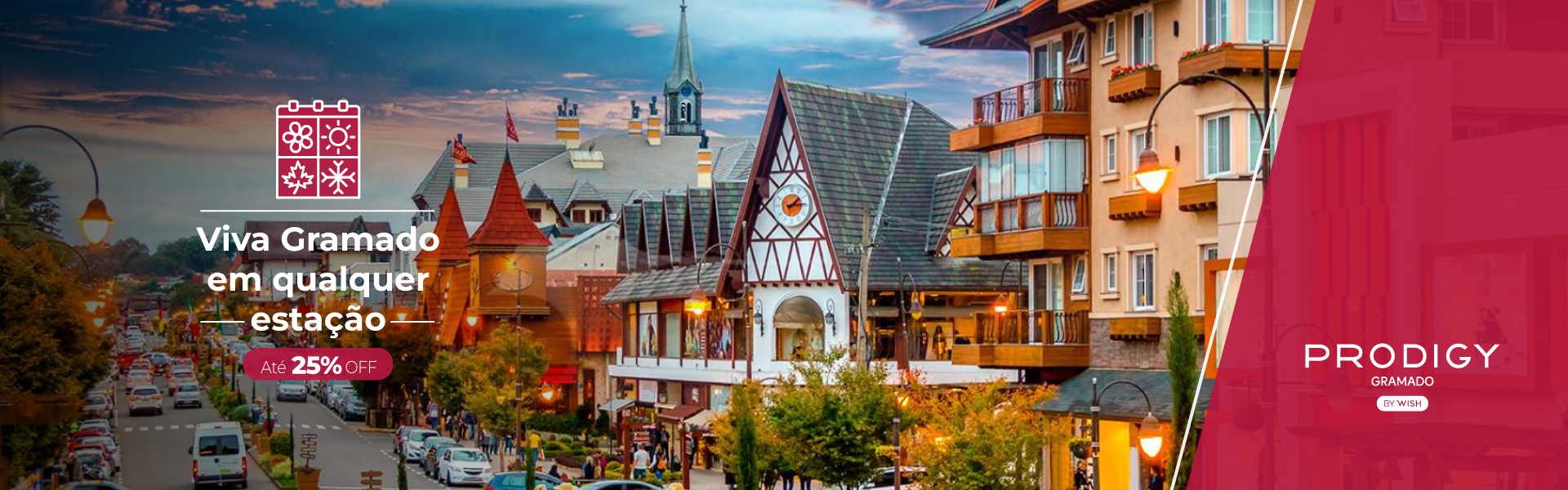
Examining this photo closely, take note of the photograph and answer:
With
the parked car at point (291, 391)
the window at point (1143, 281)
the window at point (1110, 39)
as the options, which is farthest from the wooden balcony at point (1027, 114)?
the parked car at point (291, 391)

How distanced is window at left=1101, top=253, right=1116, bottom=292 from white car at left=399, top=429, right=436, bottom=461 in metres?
32.5

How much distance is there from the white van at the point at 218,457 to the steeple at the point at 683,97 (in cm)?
9615

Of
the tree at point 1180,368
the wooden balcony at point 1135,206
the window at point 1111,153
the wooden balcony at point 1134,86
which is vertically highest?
the wooden balcony at point 1134,86

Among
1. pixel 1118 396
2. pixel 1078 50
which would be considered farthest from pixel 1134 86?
pixel 1118 396

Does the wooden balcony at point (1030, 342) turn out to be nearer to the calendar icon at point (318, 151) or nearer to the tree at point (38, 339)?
the calendar icon at point (318, 151)

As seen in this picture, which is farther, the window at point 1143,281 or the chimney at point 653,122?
the chimney at point 653,122

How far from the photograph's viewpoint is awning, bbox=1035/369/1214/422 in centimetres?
4341

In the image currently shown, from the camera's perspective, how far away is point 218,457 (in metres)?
65.4

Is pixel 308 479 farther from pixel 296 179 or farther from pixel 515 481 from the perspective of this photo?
pixel 296 179

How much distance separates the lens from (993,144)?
52.2 metres

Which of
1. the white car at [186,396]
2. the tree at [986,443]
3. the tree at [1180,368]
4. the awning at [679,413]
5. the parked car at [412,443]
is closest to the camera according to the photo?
the tree at [1180,368]

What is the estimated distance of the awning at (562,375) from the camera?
92312 mm

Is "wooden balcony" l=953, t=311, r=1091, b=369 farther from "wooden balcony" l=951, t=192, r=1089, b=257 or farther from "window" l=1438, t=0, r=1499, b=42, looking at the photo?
"window" l=1438, t=0, r=1499, b=42

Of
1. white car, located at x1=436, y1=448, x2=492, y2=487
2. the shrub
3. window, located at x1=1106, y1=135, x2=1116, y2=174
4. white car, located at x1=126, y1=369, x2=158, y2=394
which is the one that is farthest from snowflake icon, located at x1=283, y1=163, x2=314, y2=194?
white car, located at x1=126, y1=369, x2=158, y2=394
